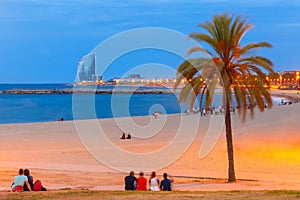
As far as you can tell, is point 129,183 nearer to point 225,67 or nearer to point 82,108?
point 225,67

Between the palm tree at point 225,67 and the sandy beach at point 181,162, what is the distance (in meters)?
2.93

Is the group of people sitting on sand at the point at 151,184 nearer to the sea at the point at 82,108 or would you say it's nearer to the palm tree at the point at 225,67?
the palm tree at the point at 225,67

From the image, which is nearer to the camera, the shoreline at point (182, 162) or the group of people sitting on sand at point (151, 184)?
the group of people sitting on sand at point (151, 184)

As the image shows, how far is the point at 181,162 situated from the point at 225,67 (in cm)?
724

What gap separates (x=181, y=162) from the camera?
2281 centimetres

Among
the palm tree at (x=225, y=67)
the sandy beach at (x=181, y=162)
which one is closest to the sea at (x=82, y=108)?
the sandy beach at (x=181, y=162)

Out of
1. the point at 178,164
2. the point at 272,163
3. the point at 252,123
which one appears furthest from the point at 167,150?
the point at 252,123

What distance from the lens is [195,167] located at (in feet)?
69.9

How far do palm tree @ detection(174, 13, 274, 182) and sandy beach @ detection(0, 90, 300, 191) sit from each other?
2.93 metres

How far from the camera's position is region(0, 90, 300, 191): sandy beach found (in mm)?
17109

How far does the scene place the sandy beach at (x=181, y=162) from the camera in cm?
1711

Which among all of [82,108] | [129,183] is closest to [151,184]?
[129,183]

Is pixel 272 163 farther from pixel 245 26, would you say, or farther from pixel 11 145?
pixel 11 145

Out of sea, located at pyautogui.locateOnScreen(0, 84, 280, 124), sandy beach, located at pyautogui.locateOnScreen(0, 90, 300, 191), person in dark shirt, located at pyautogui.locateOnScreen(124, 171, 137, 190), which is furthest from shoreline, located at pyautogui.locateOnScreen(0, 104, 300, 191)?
sea, located at pyautogui.locateOnScreen(0, 84, 280, 124)
